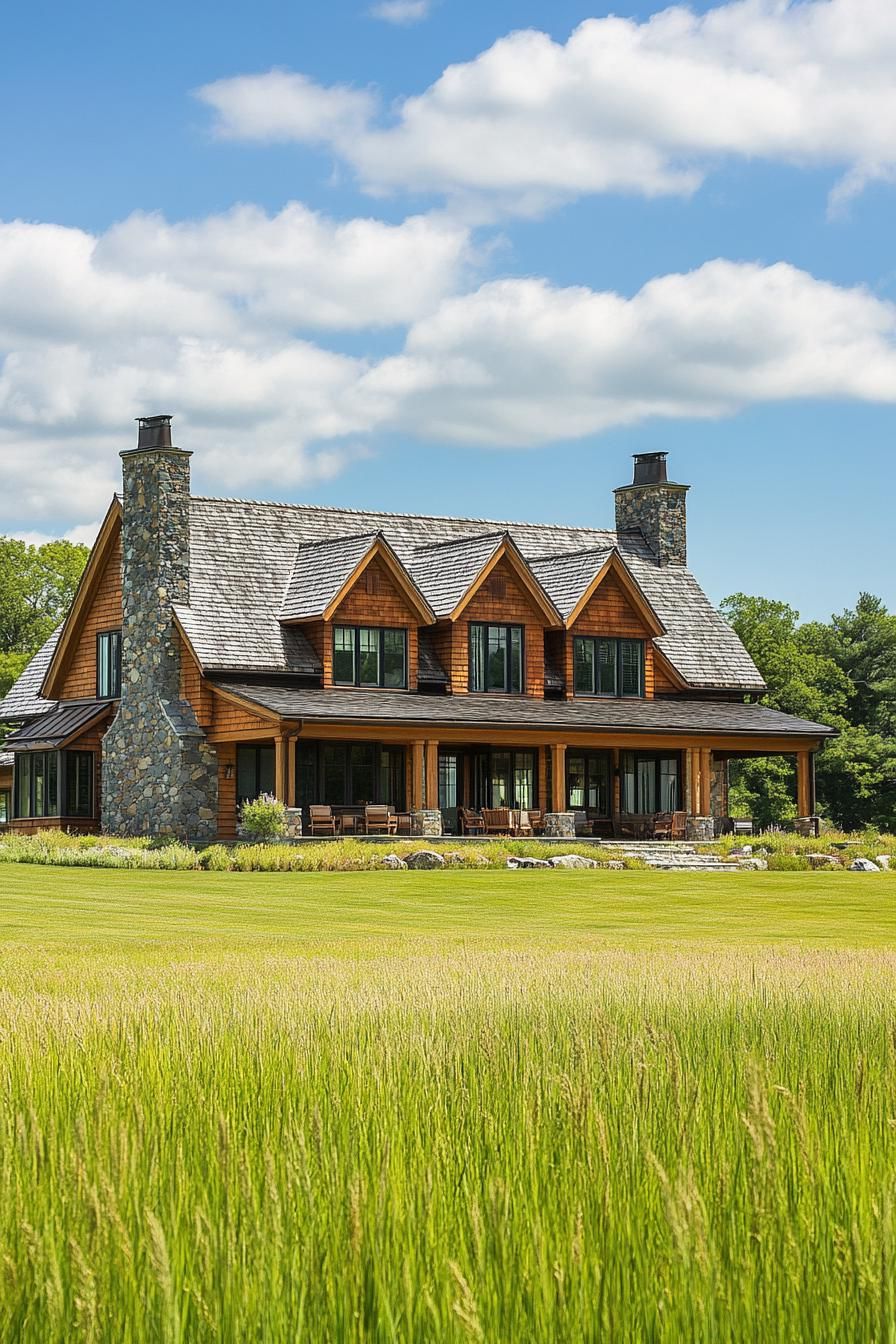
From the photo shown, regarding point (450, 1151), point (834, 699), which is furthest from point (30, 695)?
point (450, 1151)

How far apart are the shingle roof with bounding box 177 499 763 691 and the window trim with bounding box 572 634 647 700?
6.09 feet

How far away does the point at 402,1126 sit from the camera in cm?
666

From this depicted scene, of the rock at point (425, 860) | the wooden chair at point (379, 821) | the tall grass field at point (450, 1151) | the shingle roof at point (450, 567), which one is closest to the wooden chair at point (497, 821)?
the wooden chair at point (379, 821)

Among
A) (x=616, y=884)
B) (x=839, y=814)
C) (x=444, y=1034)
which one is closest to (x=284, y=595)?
(x=616, y=884)

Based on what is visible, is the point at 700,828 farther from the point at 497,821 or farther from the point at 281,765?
the point at 281,765

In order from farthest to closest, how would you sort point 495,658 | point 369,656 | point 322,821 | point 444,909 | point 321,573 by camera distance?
point 495,658 → point 321,573 → point 369,656 → point 322,821 → point 444,909

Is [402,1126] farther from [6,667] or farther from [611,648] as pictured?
[6,667]

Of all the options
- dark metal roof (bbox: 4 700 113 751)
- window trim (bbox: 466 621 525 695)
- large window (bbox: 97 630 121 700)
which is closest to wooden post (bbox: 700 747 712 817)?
window trim (bbox: 466 621 525 695)

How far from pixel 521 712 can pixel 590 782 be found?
532 centimetres

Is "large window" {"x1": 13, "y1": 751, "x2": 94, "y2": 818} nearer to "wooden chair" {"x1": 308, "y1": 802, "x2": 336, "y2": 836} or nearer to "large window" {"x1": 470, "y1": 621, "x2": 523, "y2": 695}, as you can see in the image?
"wooden chair" {"x1": 308, "y1": 802, "x2": 336, "y2": 836}

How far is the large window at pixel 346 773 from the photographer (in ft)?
137

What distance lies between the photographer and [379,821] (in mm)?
38781

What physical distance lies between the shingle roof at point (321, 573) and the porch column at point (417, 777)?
4318 mm

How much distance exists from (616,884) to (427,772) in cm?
1153
